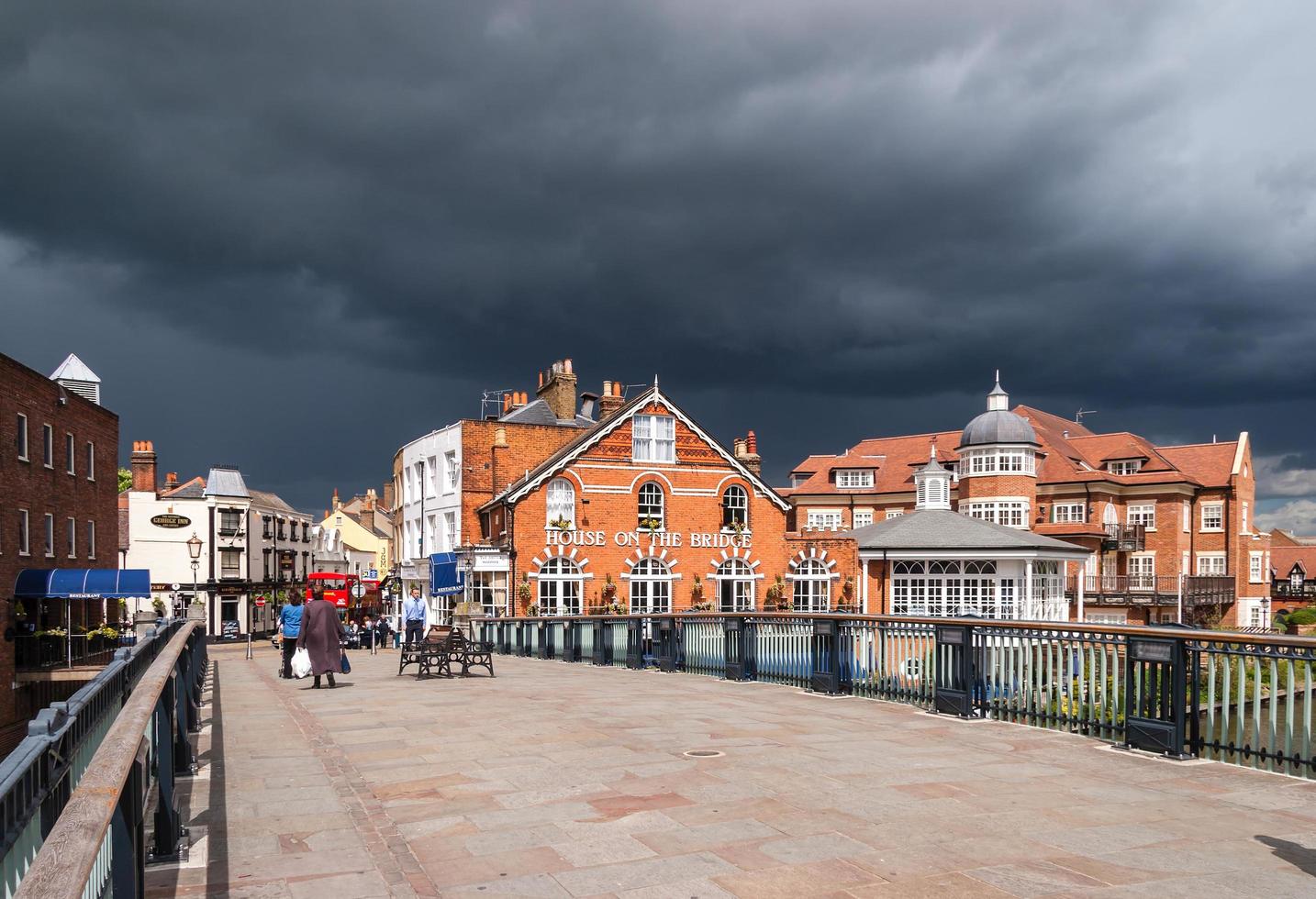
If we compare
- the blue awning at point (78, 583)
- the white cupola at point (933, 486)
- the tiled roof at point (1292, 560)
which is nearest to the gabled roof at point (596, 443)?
the white cupola at point (933, 486)

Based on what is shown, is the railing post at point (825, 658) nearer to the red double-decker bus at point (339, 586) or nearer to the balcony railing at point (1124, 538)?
the red double-decker bus at point (339, 586)

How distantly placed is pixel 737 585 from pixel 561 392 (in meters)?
13.6

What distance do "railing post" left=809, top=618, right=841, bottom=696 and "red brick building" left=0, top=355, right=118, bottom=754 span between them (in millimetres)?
26845

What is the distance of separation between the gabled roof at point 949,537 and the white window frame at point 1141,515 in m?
16.3

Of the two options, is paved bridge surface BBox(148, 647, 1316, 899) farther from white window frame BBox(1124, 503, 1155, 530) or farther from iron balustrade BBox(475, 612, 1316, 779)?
white window frame BBox(1124, 503, 1155, 530)

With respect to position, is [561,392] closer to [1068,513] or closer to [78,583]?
[78,583]

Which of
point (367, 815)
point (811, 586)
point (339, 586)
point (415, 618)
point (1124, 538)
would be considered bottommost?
point (339, 586)

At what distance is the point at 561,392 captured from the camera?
5038cm

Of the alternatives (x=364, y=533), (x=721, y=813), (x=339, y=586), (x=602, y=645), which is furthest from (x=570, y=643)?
(x=364, y=533)

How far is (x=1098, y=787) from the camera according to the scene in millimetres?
7965

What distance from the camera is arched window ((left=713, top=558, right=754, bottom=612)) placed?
1721 inches

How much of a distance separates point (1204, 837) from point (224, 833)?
6357 mm

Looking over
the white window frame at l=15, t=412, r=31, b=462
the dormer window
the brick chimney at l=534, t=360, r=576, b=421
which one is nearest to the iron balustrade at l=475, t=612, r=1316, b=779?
the white window frame at l=15, t=412, r=31, b=462

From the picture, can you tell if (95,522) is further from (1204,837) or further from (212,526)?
(1204,837)
